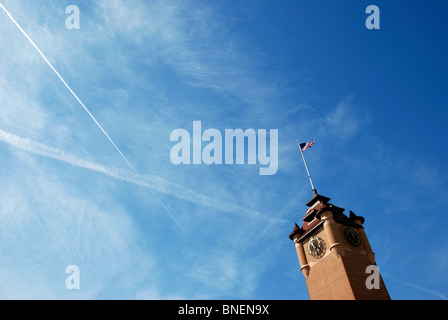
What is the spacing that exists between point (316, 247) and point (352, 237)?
13.5ft

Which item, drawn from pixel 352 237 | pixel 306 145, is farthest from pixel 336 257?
pixel 306 145

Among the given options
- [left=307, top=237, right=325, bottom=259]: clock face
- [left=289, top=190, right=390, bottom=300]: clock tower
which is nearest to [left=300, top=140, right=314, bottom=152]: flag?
[left=289, top=190, right=390, bottom=300]: clock tower

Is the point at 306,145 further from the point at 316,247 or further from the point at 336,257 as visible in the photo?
the point at 336,257

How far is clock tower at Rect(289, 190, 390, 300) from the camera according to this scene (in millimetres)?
28516

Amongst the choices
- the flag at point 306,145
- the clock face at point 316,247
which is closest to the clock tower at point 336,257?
the clock face at point 316,247

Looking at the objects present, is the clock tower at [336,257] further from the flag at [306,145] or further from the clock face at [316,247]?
the flag at [306,145]

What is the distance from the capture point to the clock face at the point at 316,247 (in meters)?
31.8

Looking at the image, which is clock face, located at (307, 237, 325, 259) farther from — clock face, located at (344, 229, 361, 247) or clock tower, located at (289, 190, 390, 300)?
clock face, located at (344, 229, 361, 247)

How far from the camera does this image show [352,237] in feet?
106

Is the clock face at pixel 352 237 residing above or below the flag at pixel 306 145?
below
